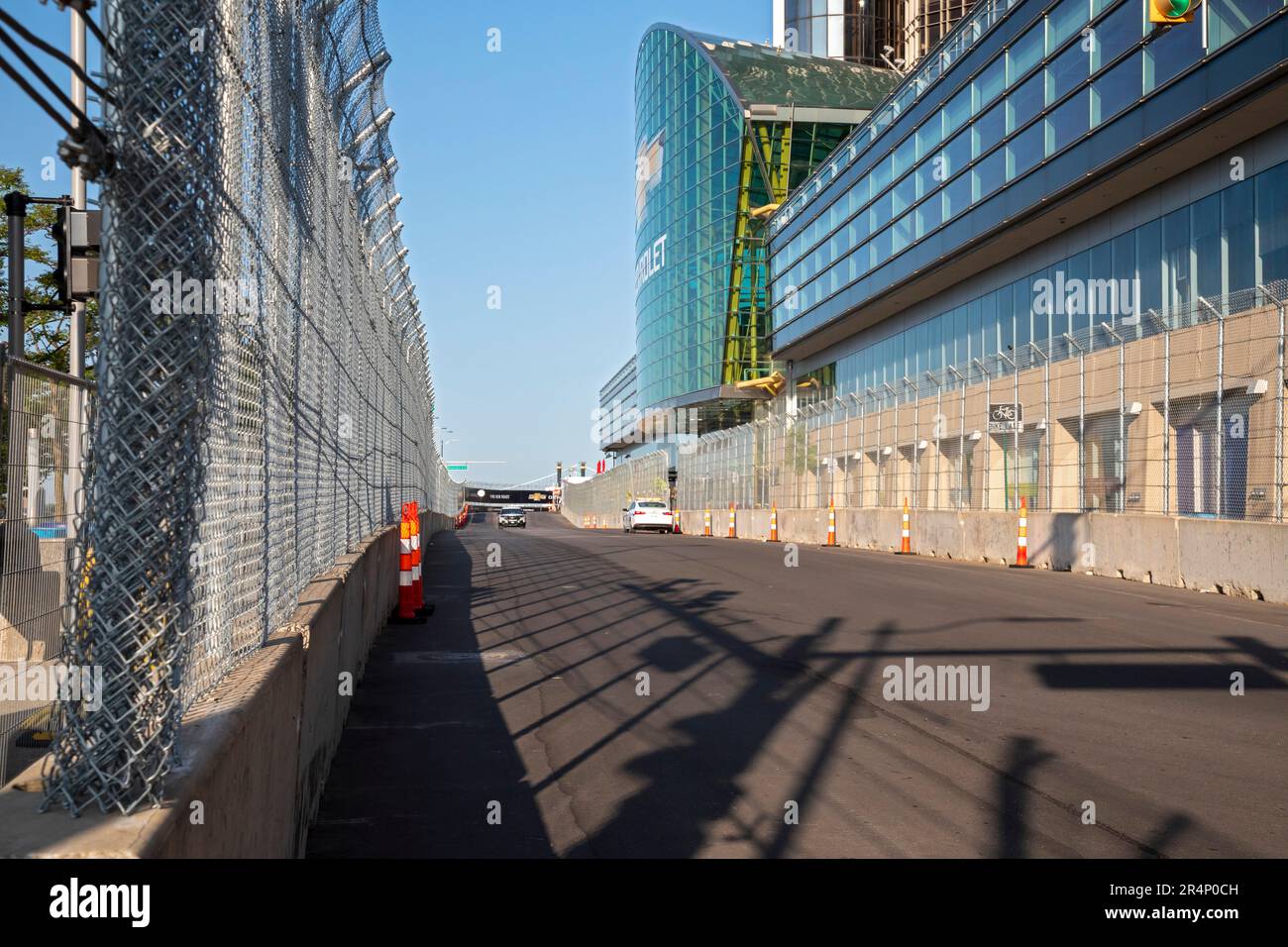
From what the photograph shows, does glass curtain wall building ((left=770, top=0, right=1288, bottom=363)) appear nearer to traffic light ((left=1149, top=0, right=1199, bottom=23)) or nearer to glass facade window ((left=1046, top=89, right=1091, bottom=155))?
glass facade window ((left=1046, top=89, right=1091, bottom=155))

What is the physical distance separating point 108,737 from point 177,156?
4.53 feet

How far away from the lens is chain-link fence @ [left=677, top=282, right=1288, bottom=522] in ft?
53.8

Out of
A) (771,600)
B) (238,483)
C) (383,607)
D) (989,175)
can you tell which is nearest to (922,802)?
(238,483)

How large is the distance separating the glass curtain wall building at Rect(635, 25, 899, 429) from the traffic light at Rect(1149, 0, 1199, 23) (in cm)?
5364

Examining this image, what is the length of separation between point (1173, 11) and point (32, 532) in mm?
10066

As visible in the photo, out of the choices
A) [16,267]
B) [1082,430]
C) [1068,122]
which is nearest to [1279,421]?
[1082,430]

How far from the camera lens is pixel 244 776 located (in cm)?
334

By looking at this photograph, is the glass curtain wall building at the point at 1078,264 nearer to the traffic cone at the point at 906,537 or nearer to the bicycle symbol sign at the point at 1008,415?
the bicycle symbol sign at the point at 1008,415

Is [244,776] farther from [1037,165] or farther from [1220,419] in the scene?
[1037,165]

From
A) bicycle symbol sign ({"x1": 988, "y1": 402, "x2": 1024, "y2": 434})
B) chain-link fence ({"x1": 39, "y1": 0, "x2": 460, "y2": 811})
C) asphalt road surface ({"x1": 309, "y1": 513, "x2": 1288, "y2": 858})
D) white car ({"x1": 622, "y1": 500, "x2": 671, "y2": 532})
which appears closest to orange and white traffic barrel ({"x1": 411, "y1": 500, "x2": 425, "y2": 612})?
asphalt road surface ({"x1": 309, "y1": 513, "x2": 1288, "y2": 858})

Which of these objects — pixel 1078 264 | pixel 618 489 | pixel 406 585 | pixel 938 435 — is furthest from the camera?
pixel 618 489

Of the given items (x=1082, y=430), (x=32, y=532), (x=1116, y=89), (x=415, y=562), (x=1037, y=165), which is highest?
(x=1116, y=89)
